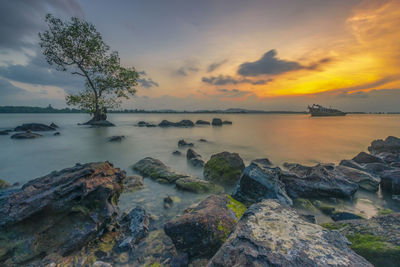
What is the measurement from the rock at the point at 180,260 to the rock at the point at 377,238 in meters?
2.71

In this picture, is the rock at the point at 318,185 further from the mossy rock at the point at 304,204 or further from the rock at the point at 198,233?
the rock at the point at 198,233

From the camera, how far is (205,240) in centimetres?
291

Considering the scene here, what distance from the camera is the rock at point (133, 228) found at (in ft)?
10.5

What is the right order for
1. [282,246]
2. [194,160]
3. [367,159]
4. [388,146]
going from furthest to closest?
1. [388,146]
2. [194,160]
3. [367,159]
4. [282,246]

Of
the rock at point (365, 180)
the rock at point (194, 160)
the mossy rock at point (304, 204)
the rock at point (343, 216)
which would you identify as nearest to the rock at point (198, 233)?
the mossy rock at point (304, 204)

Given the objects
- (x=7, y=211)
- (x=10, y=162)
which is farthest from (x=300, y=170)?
(x=10, y=162)

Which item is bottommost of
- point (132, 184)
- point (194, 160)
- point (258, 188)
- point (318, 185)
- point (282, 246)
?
point (194, 160)

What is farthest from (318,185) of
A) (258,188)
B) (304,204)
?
(258,188)

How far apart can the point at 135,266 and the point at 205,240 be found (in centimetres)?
130

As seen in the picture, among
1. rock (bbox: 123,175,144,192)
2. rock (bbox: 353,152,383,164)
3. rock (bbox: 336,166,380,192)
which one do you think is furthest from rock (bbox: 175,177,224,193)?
rock (bbox: 353,152,383,164)

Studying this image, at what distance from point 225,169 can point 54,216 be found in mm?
5504

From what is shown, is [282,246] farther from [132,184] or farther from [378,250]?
[132,184]

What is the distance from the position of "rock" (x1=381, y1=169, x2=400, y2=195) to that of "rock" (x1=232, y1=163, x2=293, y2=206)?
4097 mm

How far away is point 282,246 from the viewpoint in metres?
1.97
